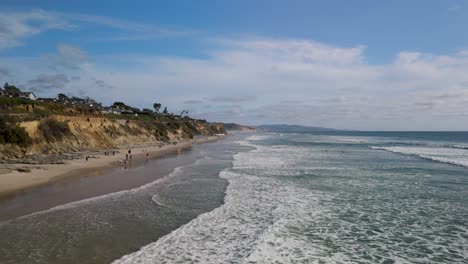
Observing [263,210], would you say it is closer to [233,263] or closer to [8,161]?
[233,263]

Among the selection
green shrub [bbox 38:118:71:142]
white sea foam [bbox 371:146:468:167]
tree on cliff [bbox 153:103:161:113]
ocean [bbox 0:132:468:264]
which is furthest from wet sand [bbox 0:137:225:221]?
tree on cliff [bbox 153:103:161:113]

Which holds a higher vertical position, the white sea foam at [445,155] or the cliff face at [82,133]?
the cliff face at [82,133]

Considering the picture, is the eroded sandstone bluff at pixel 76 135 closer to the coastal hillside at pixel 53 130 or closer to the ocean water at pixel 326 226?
the coastal hillside at pixel 53 130

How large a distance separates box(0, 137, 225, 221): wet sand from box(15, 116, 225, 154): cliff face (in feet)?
20.8

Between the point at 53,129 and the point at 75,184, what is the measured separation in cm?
1955

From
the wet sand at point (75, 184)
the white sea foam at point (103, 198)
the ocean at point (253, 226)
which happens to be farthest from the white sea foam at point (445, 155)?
the white sea foam at point (103, 198)

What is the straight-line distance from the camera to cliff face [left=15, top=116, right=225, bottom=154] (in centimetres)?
3459

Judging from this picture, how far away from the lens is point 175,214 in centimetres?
1439

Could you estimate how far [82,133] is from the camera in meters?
44.5

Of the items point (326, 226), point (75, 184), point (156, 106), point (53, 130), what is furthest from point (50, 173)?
point (156, 106)

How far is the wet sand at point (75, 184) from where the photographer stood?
15.6 meters

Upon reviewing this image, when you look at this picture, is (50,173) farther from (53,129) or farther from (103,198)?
(53,129)

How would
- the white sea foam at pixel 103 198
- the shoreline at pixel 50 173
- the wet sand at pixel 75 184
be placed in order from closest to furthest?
the white sea foam at pixel 103 198 → the wet sand at pixel 75 184 → the shoreline at pixel 50 173

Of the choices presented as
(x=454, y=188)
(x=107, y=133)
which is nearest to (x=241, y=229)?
(x=454, y=188)
